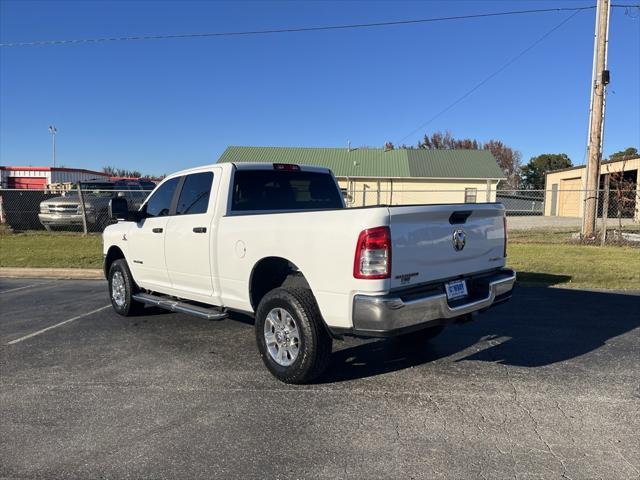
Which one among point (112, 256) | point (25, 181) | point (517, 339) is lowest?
point (517, 339)

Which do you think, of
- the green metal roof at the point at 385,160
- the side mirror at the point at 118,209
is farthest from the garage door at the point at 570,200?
the side mirror at the point at 118,209

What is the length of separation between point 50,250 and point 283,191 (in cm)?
1061

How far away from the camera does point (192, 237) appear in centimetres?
542

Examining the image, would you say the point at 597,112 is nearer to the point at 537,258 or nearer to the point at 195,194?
the point at 537,258

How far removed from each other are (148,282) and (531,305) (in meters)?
5.32

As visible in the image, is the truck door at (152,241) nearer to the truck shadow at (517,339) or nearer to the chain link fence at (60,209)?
the truck shadow at (517,339)

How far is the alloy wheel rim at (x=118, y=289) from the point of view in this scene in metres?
6.98

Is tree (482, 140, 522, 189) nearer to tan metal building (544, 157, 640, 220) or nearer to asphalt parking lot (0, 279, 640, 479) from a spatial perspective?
tan metal building (544, 157, 640, 220)

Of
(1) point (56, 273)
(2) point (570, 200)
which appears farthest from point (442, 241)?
(2) point (570, 200)

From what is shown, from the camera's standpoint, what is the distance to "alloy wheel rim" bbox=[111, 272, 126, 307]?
698 cm

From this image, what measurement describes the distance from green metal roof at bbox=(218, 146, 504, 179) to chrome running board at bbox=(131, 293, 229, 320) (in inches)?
1210

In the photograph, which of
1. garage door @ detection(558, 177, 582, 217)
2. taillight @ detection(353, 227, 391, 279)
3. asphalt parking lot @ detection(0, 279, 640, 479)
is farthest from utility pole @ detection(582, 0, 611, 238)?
garage door @ detection(558, 177, 582, 217)

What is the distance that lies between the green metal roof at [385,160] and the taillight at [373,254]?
33.1 m

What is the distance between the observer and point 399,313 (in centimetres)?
374
